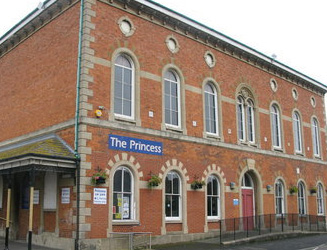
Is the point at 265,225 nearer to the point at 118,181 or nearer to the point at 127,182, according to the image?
the point at 127,182

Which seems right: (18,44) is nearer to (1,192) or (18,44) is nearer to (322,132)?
(1,192)

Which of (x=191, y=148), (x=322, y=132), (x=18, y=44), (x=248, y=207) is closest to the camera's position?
(x=191, y=148)

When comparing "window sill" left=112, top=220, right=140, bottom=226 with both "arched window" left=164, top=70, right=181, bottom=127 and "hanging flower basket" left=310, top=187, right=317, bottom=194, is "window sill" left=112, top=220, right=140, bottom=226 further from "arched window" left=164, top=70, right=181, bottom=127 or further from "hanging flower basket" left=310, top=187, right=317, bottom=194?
"hanging flower basket" left=310, top=187, right=317, bottom=194

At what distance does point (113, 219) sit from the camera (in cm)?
1570

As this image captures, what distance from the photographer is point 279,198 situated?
81.9ft

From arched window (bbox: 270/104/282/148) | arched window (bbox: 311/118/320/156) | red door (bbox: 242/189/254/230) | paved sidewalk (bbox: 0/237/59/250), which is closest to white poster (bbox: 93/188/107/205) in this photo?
paved sidewalk (bbox: 0/237/59/250)

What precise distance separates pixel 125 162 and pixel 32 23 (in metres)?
8.23

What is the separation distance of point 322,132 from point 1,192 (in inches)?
894

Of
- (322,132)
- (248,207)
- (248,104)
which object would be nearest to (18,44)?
(248,104)


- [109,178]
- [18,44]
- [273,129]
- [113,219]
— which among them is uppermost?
[18,44]

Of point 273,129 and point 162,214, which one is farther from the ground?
point 273,129

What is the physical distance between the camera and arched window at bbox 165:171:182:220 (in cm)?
1803

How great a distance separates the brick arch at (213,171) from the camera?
65.3 ft

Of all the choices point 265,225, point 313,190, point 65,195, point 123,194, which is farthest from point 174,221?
point 313,190
